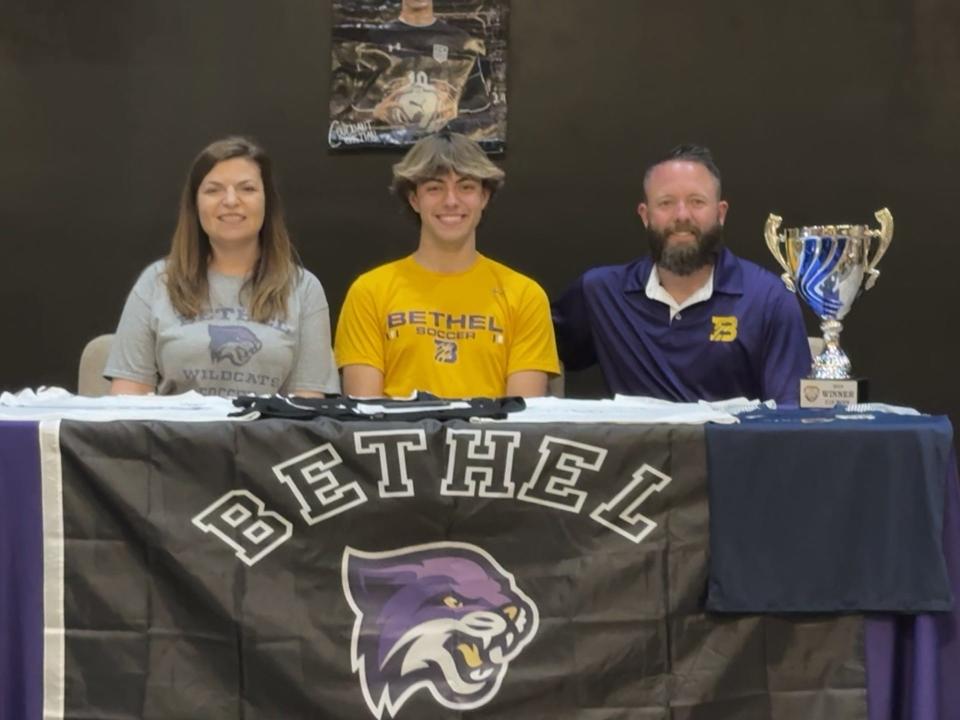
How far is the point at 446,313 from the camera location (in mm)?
2996

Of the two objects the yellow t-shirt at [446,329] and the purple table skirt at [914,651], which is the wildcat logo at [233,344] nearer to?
the yellow t-shirt at [446,329]

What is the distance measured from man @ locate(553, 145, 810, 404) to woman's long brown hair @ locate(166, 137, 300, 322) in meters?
0.89

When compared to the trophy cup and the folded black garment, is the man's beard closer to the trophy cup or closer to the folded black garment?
the trophy cup

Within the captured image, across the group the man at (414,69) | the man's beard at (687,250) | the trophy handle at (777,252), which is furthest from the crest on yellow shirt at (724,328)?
the man at (414,69)

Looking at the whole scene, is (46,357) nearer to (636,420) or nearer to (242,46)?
(242,46)

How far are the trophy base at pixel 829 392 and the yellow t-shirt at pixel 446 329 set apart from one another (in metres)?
0.79

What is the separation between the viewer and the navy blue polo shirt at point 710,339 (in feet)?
10.1

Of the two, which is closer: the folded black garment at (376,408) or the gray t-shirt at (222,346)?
the folded black garment at (376,408)

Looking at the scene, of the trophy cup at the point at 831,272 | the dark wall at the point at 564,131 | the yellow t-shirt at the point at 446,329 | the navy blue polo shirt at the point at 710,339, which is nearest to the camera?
the trophy cup at the point at 831,272

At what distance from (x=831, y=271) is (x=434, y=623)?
1192 millimetres

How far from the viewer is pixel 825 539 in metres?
2.05

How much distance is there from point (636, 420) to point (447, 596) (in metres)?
0.48

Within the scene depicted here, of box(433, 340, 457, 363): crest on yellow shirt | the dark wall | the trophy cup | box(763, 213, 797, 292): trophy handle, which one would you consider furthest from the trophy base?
the dark wall

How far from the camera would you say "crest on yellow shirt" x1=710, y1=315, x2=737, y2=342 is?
3080mm
